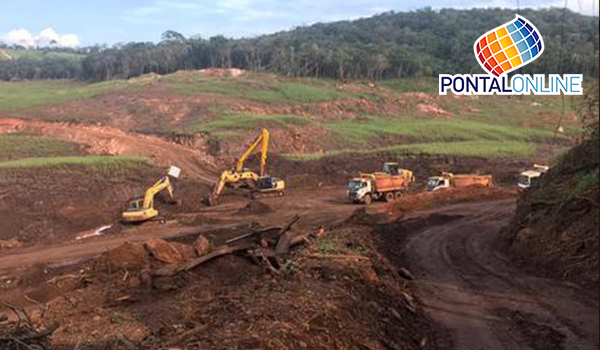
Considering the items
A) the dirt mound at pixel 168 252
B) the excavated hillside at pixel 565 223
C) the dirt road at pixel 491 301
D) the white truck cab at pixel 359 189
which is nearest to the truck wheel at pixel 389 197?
the white truck cab at pixel 359 189

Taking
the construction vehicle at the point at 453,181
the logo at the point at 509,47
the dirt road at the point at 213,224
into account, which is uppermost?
the logo at the point at 509,47

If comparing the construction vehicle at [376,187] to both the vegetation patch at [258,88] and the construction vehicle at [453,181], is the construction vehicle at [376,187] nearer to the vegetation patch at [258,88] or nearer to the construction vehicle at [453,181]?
the construction vehicle at [453,181]

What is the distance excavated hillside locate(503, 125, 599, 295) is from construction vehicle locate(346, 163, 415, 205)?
58.2ft

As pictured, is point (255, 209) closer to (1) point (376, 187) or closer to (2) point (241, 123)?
(1) point (376, 187)

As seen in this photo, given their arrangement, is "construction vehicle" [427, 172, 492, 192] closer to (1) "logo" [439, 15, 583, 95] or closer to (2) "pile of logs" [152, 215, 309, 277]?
(1) "logo" [439, 15, 583, 95]

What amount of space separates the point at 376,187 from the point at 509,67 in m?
40.5

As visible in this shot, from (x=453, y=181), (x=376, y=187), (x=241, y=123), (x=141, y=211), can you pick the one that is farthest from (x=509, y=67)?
(x=141, y=211)

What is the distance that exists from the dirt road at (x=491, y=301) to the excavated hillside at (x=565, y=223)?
89cm

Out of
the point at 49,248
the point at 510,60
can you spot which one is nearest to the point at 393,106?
the point at 510,60

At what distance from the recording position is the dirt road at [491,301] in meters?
15.2

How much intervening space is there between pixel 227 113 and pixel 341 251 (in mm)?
67392

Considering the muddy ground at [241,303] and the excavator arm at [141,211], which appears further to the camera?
the excavator arm at [141,211]

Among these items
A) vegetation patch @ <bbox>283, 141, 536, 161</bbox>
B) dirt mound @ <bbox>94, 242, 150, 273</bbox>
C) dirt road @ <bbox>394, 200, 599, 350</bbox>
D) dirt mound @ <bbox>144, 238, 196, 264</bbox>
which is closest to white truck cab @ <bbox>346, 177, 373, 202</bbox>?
dirt road @ <bbox>394, 200, 599, 350</bbox>

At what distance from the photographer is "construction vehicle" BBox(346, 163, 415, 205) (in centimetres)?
4684
